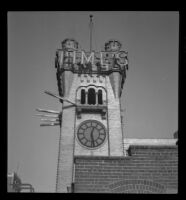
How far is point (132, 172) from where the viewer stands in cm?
1966

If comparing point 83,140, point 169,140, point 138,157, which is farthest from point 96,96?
point 138,157

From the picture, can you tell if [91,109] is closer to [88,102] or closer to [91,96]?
[88,102]

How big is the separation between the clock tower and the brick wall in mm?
12012

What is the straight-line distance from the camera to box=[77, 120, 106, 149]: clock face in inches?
1321

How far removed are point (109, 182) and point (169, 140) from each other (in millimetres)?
24712

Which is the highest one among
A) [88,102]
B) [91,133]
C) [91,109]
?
[88,102]

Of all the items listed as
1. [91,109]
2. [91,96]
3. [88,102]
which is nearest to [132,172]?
[91,109]

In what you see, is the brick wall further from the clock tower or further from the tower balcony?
the tower balcony

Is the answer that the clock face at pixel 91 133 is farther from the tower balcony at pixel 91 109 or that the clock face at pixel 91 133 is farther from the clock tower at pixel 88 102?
the tower balcony at pixel 91 109

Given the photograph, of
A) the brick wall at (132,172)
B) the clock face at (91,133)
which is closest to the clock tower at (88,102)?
the clock face at (91,133)

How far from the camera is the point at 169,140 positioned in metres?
42.4

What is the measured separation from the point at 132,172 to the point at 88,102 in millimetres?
18086

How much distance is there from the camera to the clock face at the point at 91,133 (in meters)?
33.6
